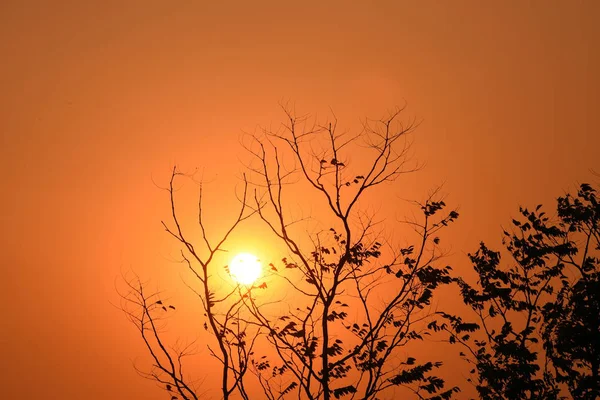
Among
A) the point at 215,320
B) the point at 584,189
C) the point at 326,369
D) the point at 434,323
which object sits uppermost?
the point at 584,189

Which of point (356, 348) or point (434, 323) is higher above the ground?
point (434, 323)

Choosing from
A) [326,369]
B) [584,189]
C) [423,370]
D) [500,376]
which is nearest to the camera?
[326,369]

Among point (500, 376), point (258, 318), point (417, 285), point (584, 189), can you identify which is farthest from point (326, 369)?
point (584, 189)

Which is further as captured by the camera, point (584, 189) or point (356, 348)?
point (584, 189)

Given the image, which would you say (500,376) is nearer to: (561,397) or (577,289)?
(561,397)

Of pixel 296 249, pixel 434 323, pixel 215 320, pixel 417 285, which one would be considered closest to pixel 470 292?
pixel 434 323

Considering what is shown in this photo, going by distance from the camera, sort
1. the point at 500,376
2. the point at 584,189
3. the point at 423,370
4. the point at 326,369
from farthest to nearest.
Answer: the point at 500,376 → the point at 584,189 → the point at 423,370 → the point at 326,369

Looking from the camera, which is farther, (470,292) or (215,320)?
(470,292)

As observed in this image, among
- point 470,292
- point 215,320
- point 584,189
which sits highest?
point 584,189

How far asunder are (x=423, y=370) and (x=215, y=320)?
15.2 ft

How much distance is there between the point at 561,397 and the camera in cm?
1534

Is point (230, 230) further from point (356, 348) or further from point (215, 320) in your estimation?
point (356, 348)

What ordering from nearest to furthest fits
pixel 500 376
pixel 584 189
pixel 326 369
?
pixel 326 369 < pixel 584 189 < pixel 500 376

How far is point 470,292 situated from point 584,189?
12.6 ft
